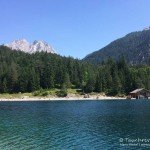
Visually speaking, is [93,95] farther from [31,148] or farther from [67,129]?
[31,148]

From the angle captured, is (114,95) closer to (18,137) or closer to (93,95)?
(93,95)

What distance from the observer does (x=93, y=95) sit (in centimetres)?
19875

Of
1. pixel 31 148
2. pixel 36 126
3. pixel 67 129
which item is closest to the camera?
pixel 31 148

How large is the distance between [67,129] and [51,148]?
17.8 meters

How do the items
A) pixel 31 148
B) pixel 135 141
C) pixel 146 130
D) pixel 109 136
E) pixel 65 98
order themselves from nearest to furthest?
1. pixel 31 148
2. pixel 135 141
3. pixel 109 136
4. pixel 146 130
5. pixel 65 98

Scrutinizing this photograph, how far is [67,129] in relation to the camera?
63.8m

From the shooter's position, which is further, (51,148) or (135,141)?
(135,141)

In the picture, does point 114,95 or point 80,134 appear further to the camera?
point 114,95

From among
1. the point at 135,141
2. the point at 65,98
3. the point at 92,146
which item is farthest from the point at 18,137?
the point at 65,98

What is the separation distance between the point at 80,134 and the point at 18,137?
10.1 m

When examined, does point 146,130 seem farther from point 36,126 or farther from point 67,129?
point 36,126

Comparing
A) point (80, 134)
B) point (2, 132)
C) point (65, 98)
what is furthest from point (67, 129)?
point (65, 98)

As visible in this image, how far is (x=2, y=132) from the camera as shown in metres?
60.8

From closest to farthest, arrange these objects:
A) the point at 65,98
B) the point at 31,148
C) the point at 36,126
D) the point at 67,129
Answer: the point at 31,148 < the point at 67,129 < the point at 36,126 < the point at 65,98
